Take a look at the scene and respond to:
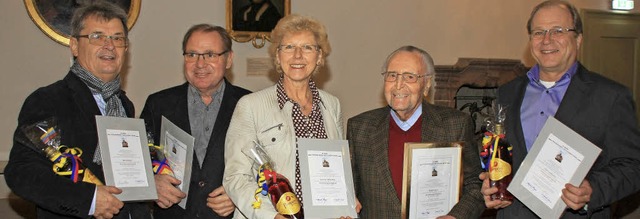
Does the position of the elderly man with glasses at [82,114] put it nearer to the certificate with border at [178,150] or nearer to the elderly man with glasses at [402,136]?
the certificate with border at [178,150]

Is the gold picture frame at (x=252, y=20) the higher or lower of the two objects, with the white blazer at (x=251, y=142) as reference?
higher

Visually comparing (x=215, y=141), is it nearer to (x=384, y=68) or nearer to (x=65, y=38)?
(x=384, y=68)

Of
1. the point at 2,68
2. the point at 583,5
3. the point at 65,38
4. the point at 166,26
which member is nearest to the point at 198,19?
the point at 166,26

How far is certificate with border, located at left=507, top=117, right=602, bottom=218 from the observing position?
9.09 ft

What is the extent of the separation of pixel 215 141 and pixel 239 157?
41 centimetres

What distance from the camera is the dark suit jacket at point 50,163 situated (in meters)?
2.68

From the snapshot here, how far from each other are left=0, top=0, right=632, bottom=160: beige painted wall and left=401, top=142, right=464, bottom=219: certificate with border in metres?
4.46

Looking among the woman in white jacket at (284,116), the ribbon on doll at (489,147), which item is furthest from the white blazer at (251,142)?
the ribbon on doll at (489,147)

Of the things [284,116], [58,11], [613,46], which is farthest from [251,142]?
[613,46]

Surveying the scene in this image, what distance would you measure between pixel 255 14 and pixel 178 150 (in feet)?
13.7

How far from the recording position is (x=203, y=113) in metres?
3.45

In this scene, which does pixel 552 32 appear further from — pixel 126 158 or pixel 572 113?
pixel 126 158

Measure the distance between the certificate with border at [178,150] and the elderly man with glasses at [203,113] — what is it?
4 cm

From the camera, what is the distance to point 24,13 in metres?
6.24
